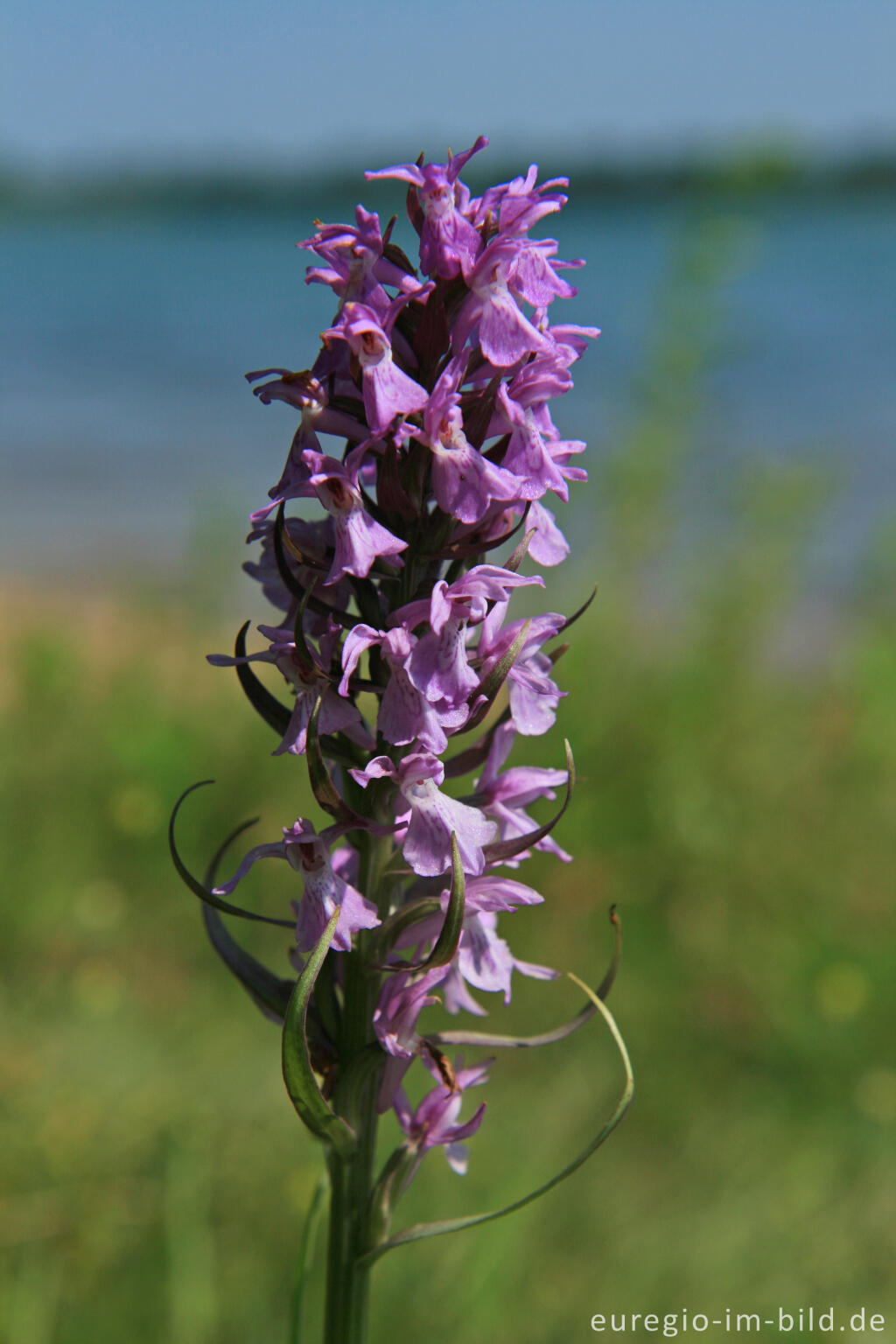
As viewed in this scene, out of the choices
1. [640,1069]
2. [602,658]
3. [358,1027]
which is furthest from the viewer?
[602,658]

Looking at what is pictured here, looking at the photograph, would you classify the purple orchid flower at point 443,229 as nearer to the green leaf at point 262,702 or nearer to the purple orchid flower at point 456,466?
the purple orchid flower at point 456,466

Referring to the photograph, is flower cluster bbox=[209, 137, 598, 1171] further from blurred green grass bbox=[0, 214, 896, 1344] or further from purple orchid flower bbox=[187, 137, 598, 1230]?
blurred green grass bbox=[0, 214, 896, 1344]

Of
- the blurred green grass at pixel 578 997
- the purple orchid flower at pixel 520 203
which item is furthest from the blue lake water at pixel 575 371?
the purple orchid flower at pixel 520 203

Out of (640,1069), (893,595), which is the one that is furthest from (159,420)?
(640,1069)

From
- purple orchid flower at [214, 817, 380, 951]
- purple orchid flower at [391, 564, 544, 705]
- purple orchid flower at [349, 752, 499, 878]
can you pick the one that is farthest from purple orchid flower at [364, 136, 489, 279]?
purple orchid flower at [214, 817, 380, 951]

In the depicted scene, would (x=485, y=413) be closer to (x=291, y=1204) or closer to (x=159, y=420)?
(x=291, y=1204)

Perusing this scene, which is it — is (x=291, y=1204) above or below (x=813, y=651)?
below
